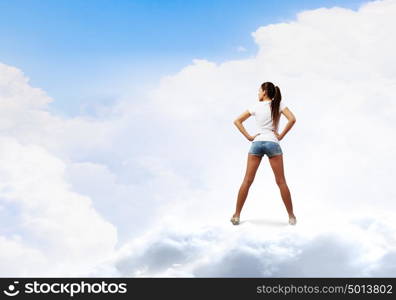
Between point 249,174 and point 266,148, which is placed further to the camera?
point 249,174

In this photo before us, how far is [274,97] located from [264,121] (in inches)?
19.2

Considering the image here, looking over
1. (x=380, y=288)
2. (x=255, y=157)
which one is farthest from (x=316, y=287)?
(x=255, y=157)

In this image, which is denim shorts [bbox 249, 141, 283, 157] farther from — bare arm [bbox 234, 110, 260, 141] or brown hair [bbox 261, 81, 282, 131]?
brown hair [bbox 261, 81, 282, 131]

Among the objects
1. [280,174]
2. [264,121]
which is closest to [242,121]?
[264,121]

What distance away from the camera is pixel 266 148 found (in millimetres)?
10898

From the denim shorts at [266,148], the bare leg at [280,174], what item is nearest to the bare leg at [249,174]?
the denim shorts at [266,148]

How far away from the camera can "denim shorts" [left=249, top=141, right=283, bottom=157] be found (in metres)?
10.9

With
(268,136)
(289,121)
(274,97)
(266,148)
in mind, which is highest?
(274,97)

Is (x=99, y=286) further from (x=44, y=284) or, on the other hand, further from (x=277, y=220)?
(x=277, y=220)

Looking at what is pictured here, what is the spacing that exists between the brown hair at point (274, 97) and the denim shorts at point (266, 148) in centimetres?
34

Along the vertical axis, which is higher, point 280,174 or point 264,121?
point 264,121

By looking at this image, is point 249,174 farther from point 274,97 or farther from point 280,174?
point 274,97

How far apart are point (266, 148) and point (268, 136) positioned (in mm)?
228

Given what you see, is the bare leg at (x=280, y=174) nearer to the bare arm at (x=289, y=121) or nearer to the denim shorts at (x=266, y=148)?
the denim shorts at (x=266, y=148)
